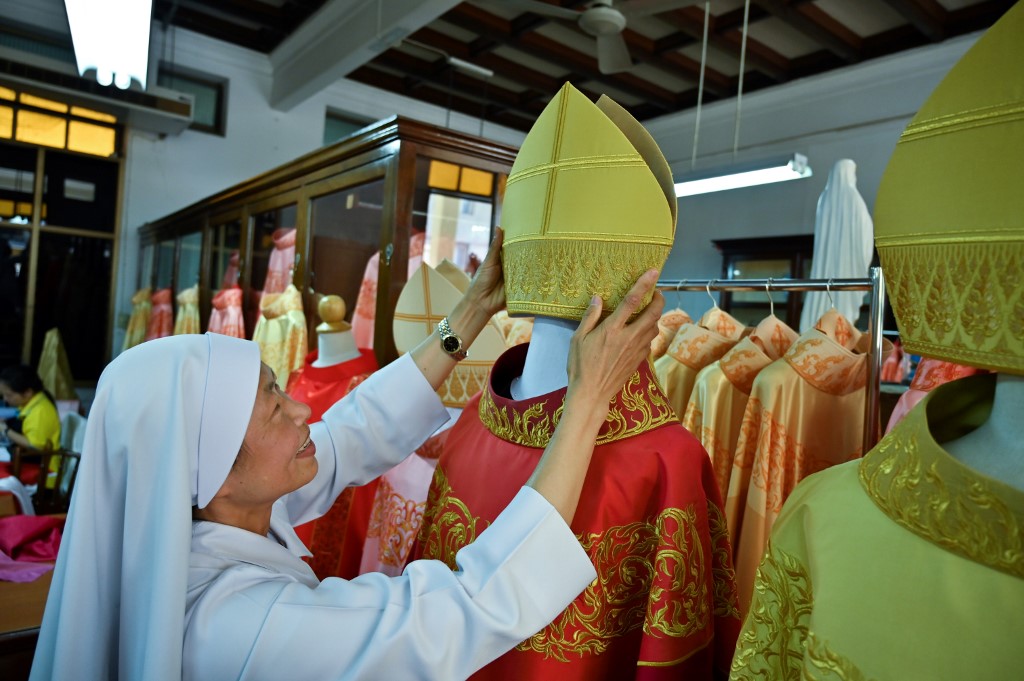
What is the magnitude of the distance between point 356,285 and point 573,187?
1.78 meters

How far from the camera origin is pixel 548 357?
98 centimetres

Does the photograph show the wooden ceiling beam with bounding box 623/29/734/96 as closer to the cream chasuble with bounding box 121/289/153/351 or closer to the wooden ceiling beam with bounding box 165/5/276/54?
the wooden ceiling beam with bounding box 165/5/276/54

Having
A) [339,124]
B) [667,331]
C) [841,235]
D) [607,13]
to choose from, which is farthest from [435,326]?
[339,124]

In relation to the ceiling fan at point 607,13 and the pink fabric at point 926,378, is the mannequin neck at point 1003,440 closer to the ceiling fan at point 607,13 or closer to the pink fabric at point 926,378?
the pink fabric at point 926,378

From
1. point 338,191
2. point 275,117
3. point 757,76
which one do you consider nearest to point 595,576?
point 338,191

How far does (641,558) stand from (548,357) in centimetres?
31

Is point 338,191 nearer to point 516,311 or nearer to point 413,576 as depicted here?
point 516,311

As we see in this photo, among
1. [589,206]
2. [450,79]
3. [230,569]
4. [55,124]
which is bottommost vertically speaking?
[230,569]

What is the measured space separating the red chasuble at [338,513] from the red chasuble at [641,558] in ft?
2.61

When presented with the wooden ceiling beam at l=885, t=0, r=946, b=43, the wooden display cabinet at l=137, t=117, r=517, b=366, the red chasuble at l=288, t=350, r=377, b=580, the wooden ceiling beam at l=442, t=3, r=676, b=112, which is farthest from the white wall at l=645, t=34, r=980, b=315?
the red chasuble at l=288, t=350, r=377, b=580

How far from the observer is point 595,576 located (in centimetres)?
79

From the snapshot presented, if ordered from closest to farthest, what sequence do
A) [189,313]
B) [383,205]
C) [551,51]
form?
1. [383,205]
2. [189,313]
3. [551,51]

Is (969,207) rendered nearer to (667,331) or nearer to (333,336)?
(667,331)

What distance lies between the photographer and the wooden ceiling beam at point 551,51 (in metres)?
5.33
